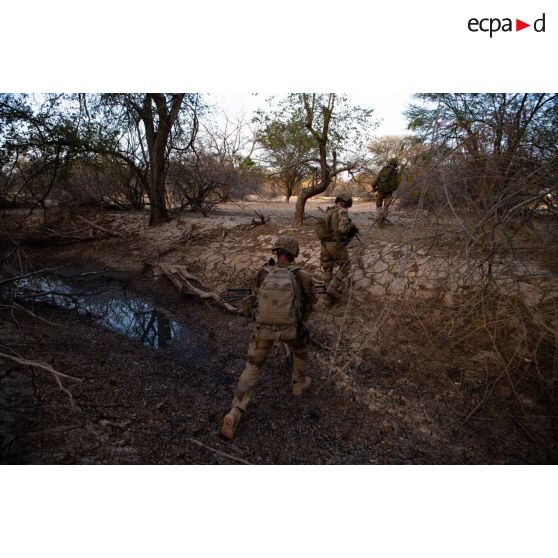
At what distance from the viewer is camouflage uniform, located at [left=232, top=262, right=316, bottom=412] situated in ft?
9.12

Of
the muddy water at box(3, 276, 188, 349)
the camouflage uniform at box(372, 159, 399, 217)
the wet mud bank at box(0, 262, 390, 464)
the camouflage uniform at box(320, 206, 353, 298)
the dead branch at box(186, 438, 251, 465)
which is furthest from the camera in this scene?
the camouflage uniform at box(372, 159, 399, 217)

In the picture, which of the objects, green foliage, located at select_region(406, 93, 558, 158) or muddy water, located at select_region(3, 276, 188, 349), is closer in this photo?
green foliage, located at select_region(406, 93, 558, 158)

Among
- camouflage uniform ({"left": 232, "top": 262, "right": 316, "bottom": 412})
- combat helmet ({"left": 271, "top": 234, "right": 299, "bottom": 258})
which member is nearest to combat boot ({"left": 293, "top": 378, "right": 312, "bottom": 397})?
camouflage uniform ({"left": 232, "top": 262, "right": 316, "bottom": 412})

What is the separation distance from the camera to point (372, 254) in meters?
5.89

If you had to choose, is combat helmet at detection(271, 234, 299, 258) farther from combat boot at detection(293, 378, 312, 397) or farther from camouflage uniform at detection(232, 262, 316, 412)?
combat boot at detection(293, 378, 312, 397)

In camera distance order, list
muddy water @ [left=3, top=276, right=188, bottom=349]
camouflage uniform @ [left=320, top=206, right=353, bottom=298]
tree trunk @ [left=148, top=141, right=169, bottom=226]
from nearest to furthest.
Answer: muddy water @ [left=3, top=276, right=188, bottom=349] < camouflage uniform @ [left=320, top=206, right=353, bottom=298] < tree trunk @ [left=148, top=141, right=169, bottom=226]

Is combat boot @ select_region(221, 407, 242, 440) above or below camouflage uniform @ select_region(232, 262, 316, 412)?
below

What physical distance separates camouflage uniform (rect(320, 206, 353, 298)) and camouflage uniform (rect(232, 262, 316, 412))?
1.74 m

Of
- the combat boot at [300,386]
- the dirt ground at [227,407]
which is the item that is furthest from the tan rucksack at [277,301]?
the combat boot at [300,386]

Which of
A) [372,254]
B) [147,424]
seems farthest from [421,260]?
[147,424]

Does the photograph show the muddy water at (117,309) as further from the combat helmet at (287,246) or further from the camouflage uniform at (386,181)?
the camouflage uniform at (386,181)

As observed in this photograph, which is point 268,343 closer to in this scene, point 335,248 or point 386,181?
point 335,248

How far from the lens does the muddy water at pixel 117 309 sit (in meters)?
4.67

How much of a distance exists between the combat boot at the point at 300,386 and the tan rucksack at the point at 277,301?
801mm
